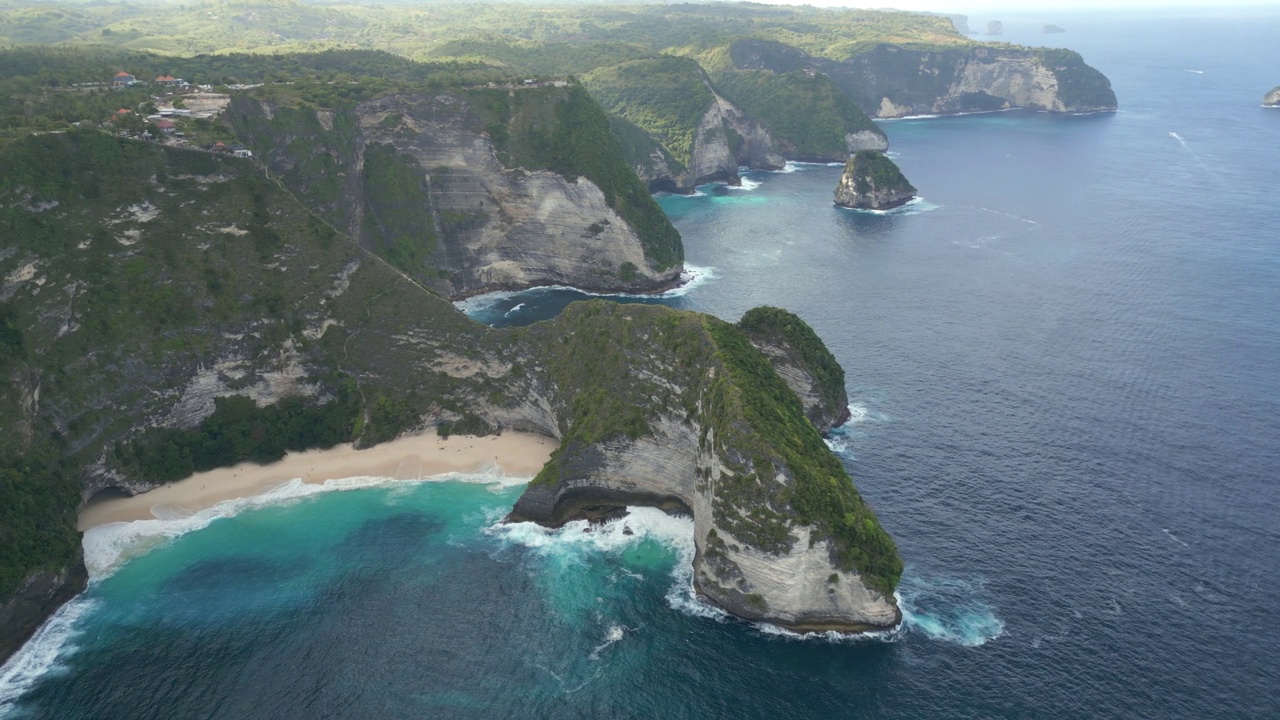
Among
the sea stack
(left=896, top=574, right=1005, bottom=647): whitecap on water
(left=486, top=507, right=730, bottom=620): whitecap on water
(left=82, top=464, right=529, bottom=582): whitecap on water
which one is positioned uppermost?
the sea stack

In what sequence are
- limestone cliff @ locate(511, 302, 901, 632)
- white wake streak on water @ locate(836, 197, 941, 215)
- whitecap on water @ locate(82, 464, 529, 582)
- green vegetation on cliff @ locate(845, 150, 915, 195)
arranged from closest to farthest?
limestone cliff @ locate(511, 302, 901, 632)
whitecap on water @ locate(82, 464, 529, 582)
white wake streak on water @ locate(836, 197, 941, 215)
green vegetation on cliff @ locate(845, 150, 915, 195)

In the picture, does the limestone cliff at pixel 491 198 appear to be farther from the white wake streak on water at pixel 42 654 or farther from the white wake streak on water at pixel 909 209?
the white wake streak on water at pixel 42 654

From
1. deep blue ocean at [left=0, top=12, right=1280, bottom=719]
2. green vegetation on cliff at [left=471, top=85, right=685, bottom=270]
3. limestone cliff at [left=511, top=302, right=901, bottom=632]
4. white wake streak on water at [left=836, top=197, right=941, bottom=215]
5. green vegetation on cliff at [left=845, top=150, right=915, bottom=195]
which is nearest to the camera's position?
deep blue ocean at [left=0, top=12, right=1280, bottom=719]

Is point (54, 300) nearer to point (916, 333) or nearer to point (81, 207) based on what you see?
point (81, 207)

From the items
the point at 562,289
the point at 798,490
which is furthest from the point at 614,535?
the point at 562,289

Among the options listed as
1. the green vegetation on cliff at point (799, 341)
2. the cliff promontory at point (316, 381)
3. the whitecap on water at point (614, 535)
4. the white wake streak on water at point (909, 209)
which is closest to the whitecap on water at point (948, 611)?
the cliff promontory at point (316, 381)

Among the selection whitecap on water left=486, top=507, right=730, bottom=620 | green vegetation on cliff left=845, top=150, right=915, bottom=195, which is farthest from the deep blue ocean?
green vegetation on cliff left=845, top=150, right=915, bottom=195

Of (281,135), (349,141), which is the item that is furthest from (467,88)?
(281,135)

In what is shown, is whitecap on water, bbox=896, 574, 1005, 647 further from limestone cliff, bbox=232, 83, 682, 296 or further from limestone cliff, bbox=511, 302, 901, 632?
limestone cliff, bbox=232, 83, 682, 296
